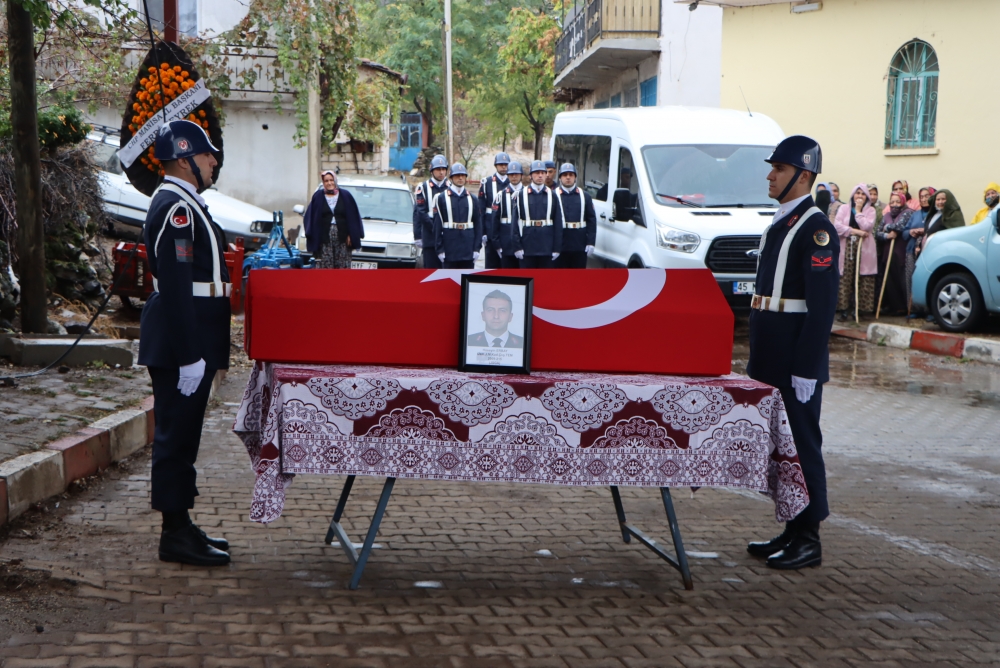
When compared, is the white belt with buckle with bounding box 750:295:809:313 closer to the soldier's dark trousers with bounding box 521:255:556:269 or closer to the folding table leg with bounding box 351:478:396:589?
the folding table leg with bounding box 351:478:396:589

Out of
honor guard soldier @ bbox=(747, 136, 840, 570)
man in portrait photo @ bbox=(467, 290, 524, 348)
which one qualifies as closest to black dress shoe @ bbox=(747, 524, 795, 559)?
honor guard soldier @ bbox=(747, 136, 840, 570)

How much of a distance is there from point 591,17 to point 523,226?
45.7 ft

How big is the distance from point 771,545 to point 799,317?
1094 mm

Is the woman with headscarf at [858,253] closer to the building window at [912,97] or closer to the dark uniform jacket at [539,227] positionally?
the building window at [912,97]

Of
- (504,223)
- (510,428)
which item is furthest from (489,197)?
(510,428)

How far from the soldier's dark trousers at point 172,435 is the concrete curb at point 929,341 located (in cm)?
979

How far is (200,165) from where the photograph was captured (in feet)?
16.0

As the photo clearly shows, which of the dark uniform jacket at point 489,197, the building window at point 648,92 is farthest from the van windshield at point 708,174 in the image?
the building window at point 648,92

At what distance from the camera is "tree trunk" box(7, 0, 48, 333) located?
8836 millimetres

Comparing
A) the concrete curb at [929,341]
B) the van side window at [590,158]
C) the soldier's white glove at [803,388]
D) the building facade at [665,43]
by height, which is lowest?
the concrete curb at [929,341]

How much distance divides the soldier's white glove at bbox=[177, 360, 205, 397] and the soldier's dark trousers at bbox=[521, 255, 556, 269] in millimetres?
10815

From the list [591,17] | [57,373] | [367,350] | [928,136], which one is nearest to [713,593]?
[367,350]

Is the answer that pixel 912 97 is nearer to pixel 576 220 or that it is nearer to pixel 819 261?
pixel 576 220

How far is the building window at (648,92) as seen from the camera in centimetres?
2689
